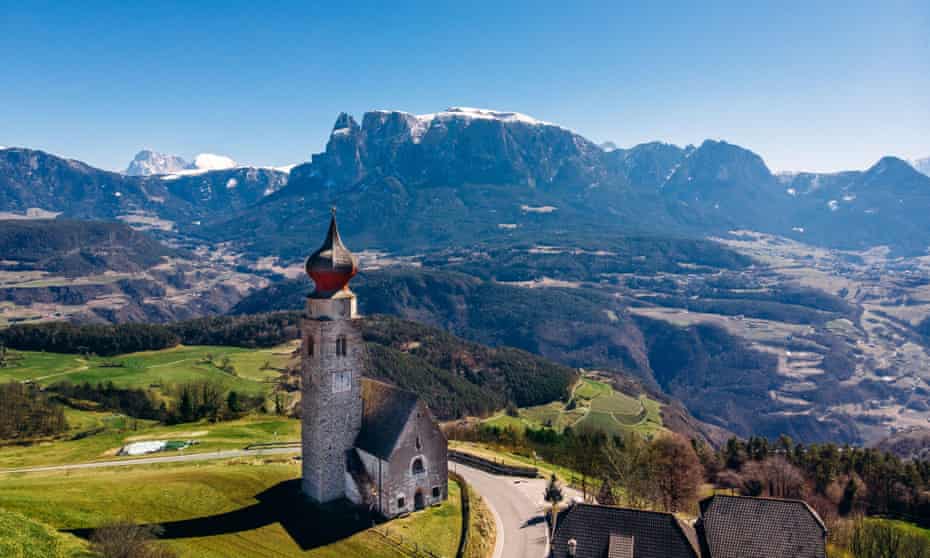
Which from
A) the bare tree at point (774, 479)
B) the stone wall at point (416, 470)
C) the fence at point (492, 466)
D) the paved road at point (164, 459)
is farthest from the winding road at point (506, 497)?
the bare tree at point (774, 479)

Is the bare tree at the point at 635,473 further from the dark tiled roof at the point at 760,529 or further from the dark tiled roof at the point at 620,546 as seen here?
the dark tiled roof at the point at 620,546

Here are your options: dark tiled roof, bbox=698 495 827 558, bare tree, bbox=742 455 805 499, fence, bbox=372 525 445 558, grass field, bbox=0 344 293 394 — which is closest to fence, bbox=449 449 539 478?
fence, bbox=372 525 445 558

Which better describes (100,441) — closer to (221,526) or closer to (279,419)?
(279,419)

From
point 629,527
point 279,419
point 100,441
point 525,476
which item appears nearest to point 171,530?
point 629,527

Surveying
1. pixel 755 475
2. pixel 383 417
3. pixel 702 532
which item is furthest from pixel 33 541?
pixel 755 475

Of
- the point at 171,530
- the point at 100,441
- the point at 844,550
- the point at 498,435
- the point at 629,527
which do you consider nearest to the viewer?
the point at 629,527

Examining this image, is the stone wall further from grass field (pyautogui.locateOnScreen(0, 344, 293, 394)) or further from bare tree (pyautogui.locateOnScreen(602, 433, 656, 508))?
grass field (pyautogui.locateOnScreen(0, 344, 293, 394))
